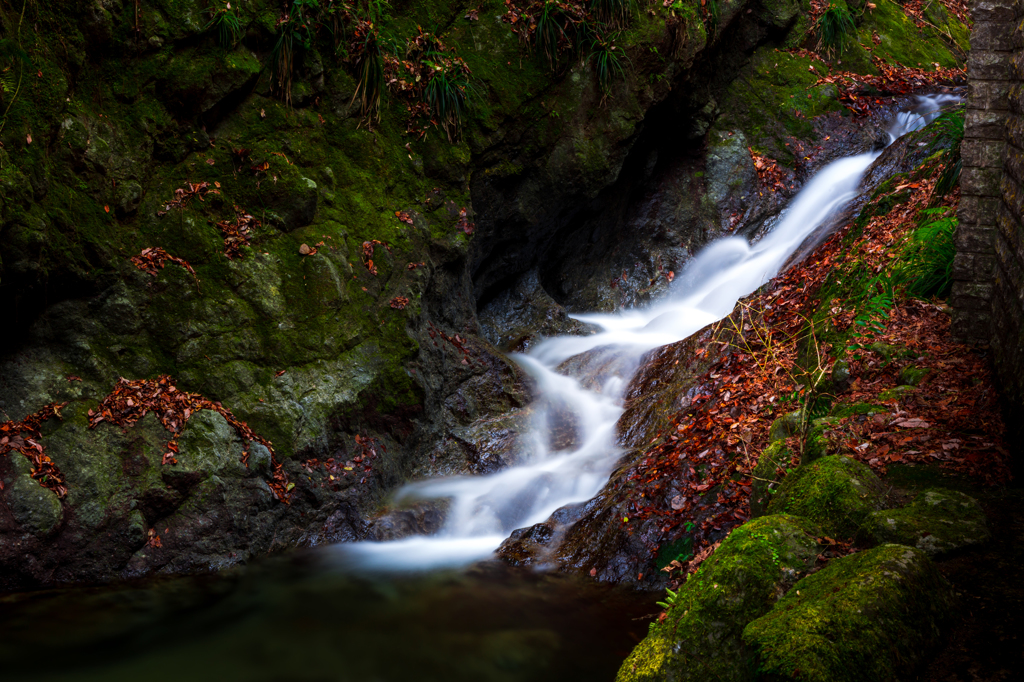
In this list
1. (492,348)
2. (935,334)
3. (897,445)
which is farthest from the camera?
(492,348)

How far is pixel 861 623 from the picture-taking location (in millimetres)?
2230

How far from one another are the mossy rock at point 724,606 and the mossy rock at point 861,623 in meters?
0.13

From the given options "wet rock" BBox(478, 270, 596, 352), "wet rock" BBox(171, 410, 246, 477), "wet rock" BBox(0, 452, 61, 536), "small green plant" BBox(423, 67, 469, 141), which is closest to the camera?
"wet rock" BBox(0, 452, 61, 536)

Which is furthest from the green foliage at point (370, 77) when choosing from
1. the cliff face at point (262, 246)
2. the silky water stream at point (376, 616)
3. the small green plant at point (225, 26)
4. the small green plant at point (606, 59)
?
the silky water stream at point (376, 616)

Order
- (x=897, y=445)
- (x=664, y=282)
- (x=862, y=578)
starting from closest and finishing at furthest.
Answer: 1. (x=862, y=578)
2. (x=897, y=445)
3. (x=664, y=282)

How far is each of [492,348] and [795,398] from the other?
4.35 meters

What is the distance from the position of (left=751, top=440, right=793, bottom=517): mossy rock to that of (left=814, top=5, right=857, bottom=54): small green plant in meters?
11.5

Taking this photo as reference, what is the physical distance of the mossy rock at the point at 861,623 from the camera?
217 centimetres

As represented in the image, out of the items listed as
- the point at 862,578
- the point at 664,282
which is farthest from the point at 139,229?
the point at 664,282

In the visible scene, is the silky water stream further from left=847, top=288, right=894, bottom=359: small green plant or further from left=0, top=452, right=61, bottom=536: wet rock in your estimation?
left=847, top=288, right=894, bottom=359: small green plant

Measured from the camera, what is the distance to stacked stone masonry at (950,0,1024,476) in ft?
12.5

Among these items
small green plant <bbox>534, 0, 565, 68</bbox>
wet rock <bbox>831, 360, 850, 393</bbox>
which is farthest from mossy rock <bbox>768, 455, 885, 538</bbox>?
small green plant <bbox>534, 0, 565, 68</bbox>

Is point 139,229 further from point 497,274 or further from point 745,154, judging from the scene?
point 745,154

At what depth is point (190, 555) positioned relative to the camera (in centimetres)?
512
